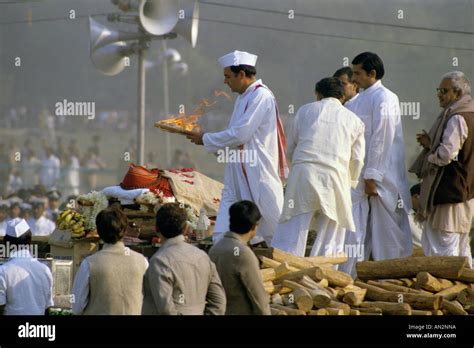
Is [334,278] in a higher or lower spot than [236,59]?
lower

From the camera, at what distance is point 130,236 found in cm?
1294

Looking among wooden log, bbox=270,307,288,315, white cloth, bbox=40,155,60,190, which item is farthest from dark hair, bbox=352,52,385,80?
white cloth, bbox=40,155,60,190

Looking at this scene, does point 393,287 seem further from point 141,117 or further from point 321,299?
point 141,117

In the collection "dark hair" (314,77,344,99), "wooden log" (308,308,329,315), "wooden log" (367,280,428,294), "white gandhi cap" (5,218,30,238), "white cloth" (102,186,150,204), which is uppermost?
"dark hair" (314,77,344,99)

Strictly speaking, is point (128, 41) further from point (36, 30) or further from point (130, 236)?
point (130, 236)

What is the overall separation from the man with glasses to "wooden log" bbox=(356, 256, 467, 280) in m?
1.03

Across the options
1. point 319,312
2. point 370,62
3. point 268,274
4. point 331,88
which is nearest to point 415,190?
point 370,62

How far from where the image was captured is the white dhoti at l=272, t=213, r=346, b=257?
11.9m

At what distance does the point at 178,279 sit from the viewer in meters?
8.23

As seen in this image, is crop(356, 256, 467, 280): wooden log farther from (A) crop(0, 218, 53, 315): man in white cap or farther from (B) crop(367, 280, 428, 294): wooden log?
(A) crop(0, 218, 53, 315): man in white cap

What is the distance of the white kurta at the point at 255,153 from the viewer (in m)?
12.2

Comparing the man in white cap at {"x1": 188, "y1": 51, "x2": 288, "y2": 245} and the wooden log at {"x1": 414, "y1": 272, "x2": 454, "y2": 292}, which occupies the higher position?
the man in white cap at {"x1": 188, "y1": 51, "x2": 288, "y2": 245}

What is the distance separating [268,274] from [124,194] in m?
3.20

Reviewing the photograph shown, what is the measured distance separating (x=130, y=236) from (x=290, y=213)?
Answer: 1.83 meters
